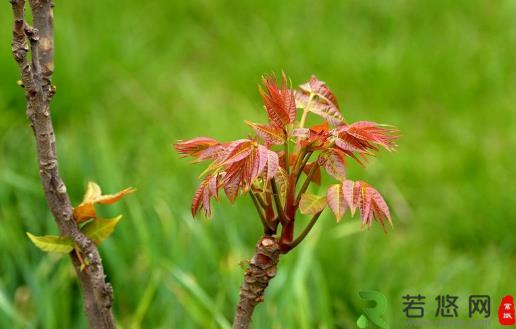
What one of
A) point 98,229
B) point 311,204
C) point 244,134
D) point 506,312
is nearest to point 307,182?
point 311,204

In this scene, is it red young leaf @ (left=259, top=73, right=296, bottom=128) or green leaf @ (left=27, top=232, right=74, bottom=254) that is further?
green leaf @ (left=27, top=232, right=74, bottom=254)

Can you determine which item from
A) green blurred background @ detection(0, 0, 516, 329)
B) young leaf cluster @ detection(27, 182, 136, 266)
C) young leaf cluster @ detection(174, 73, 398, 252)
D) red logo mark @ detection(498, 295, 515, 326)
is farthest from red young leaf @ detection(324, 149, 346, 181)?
red logo mark @ detection(498, 295, 515, 326)

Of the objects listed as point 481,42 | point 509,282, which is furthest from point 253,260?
point 481,42

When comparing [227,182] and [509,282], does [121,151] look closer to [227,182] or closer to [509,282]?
[509,282]

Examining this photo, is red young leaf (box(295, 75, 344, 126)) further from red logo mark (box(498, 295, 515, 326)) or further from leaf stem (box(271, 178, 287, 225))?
red logo mark (box(498, 295, 515, 326))

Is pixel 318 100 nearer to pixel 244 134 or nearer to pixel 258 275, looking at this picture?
pixel 258 275

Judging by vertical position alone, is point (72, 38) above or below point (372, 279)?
above
